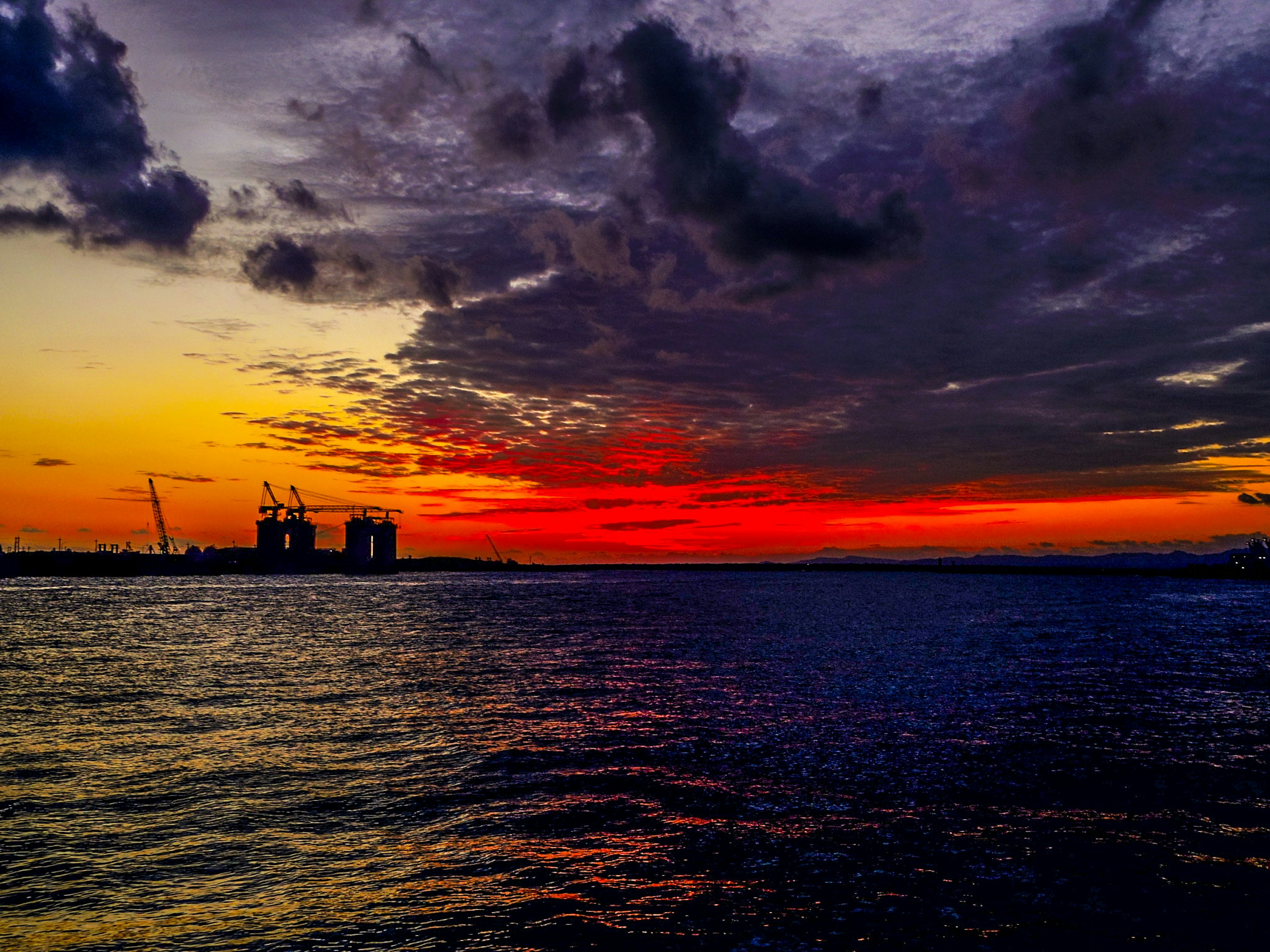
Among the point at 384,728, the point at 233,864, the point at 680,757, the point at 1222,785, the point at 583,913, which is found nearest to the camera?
the point at 583,913

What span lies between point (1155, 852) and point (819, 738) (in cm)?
1195

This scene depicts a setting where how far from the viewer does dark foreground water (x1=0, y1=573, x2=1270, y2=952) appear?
13188mm

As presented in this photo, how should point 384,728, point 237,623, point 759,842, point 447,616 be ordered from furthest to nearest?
point 447,616 → point 237,623 → point 384,728 → point 759,842

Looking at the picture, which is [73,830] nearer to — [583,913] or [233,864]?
[233,864]

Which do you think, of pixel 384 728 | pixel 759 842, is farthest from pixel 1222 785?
pixel 384 728

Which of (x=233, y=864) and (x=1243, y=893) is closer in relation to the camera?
(x=1243, y=893)

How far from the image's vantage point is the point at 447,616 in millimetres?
106062

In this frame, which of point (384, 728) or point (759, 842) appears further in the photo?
point (384, 728)

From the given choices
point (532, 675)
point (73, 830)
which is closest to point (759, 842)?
point (73, 830)

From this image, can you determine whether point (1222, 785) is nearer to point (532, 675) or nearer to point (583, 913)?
point (583, 913)

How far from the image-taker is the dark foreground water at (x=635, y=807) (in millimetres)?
13188

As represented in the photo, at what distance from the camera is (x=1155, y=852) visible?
16469 millimetres

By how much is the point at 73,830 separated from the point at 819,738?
22392 mm

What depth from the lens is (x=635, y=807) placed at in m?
19.8
